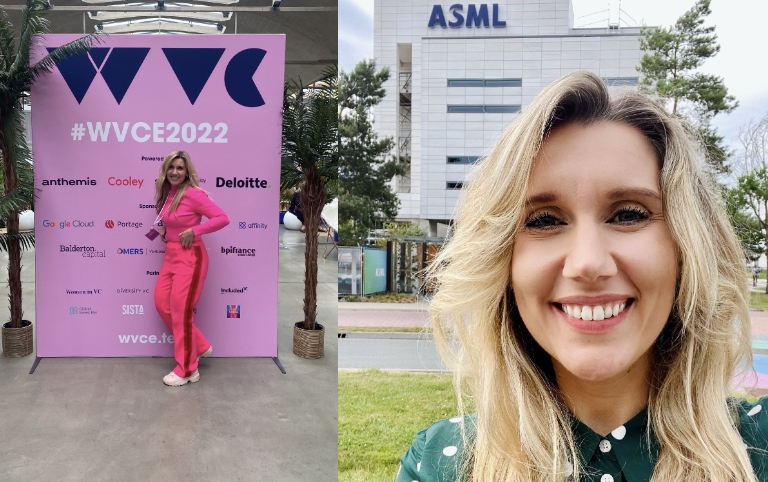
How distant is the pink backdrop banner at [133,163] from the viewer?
12.4ft

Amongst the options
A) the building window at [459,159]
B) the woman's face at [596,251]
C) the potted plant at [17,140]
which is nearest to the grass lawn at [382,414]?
the building window at [459,159]

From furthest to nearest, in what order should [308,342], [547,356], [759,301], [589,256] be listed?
[308,342] → [759,301] → [547,356] → [589,256]

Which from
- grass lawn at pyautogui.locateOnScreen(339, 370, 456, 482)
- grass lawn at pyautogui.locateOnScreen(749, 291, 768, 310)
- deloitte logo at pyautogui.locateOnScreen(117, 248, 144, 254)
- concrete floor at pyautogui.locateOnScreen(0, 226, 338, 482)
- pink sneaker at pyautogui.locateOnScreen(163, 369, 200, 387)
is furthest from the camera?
deloitte logo at pyautogui.locateOnScreen(117, 248, 144, 254)

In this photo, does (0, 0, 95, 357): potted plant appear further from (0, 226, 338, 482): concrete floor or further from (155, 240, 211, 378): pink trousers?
(155, 240, 211, 378): pink trousers

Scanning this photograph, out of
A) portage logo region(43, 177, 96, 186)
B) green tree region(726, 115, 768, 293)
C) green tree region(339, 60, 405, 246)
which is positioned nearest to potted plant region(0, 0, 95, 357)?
portage logo region(43, 177, 96, 186)

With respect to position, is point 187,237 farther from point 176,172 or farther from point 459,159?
point 459,159

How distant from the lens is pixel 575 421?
2.63ft

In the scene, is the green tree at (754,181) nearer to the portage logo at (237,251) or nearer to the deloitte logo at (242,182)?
the deloitte logo at (242,182)

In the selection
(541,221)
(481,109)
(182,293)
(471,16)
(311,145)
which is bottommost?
(182,293)

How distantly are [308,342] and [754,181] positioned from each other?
3.04m

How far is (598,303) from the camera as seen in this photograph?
Answer: 69cm

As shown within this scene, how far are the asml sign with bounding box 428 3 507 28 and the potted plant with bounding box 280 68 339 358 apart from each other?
1.72 meters

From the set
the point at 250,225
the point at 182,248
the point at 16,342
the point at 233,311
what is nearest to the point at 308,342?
the point at 233,311

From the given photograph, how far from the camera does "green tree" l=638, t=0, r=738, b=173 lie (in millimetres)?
1795
